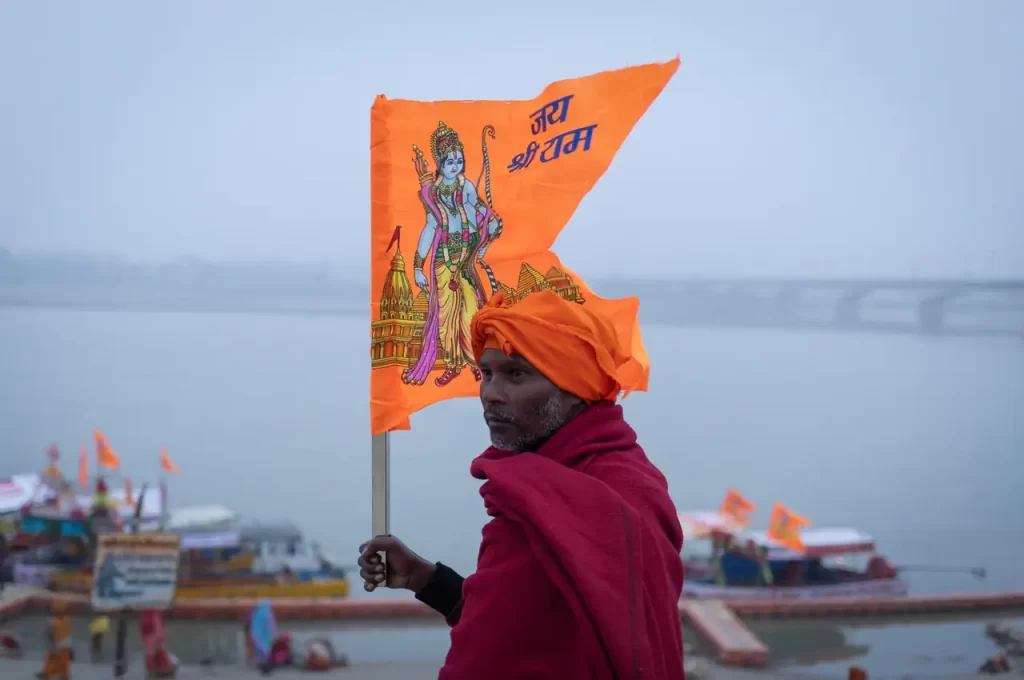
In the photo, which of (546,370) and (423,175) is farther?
(423,175)

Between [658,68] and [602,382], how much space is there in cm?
83

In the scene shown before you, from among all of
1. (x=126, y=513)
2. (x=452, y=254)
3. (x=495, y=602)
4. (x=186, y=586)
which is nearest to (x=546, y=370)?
(x=495, y=602)

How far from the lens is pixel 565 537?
1.09 meters

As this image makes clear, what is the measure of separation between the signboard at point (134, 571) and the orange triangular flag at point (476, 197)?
432 cm

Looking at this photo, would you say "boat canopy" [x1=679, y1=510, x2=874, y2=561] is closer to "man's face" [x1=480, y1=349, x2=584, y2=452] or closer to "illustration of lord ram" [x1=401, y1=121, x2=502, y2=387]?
"illustration of lord ram" [x1=401, y1=121, x2=502, y2=387]

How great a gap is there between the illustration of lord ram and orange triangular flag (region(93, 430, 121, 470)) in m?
6.62

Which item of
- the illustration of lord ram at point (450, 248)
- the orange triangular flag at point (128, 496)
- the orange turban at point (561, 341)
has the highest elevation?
the illustration of lord ram at point (450, 248)

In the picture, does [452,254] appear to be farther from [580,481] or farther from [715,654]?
[715,654]

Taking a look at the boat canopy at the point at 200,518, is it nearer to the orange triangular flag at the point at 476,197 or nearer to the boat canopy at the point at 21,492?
the boat canopy at the point at 21,492

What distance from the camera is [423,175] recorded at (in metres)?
1.85

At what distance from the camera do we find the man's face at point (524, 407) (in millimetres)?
1328

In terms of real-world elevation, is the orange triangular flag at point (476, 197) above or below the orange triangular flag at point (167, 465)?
above

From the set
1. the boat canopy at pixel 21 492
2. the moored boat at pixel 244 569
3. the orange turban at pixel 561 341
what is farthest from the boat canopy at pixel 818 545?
the orange turban at pixel 561 341

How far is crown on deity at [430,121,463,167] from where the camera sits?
186cm
